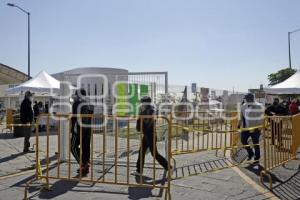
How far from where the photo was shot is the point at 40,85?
710 inches

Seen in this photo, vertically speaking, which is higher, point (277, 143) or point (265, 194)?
point (277, 143)

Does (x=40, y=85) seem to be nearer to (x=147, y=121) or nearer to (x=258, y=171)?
(x=147, y=121)

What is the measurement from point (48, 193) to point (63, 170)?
204cm

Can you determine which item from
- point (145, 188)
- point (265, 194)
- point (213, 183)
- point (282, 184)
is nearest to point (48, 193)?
point (145, 188)

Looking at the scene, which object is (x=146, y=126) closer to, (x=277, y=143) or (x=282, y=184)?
(x=282, y=184)

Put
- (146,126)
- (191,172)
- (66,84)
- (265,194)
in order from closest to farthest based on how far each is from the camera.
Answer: (265,194) < (146,126) < (191,172) < (66,84)

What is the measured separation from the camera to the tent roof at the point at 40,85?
17.7 metres

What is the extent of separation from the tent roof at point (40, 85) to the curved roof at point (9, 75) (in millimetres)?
50257

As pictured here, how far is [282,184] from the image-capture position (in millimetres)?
7301

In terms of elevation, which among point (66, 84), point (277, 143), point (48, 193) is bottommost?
point (48, 193)

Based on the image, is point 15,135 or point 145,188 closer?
point 145,188

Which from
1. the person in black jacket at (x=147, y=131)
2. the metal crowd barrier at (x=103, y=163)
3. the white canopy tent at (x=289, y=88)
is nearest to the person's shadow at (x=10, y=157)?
the metal crowd barrier at (x=103, y=163)

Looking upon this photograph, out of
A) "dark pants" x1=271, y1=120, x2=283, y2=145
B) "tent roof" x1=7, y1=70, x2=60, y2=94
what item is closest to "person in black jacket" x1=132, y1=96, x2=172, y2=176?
"dark pants" x1=271, y1=120, x2=283, y2=145

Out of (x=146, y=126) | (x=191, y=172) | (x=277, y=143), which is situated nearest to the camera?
(x=146, y=126)
